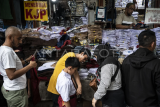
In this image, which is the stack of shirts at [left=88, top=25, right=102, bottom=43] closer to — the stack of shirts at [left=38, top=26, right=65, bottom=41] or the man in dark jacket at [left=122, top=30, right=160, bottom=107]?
the stack of shirts at [left=38, top=26, right=65, bottom=41]

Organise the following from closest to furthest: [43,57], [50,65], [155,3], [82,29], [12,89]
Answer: [12,89] → [50,65] → [43,57] → [82,29] → [155,3]

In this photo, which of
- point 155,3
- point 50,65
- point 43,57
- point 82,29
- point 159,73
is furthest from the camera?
point 155,3

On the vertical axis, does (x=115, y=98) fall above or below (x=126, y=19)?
below

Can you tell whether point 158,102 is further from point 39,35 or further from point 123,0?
point 123,0

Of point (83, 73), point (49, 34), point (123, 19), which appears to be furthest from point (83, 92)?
point (123, 19)

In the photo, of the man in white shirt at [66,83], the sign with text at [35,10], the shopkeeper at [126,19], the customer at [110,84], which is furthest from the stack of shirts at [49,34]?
the customer at [110,84]

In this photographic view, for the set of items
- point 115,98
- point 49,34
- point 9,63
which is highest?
point 49,34

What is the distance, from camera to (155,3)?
12.2 feet

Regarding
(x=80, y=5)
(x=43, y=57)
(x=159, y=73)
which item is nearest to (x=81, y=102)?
(x=43, y=57)

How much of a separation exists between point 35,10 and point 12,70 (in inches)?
91.6

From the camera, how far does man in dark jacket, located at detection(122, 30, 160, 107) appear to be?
1.37 meters

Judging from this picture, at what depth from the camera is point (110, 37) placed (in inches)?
126

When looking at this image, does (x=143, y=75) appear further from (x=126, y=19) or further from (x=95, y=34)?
(x=126, y=19)

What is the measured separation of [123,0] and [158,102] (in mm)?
3868
